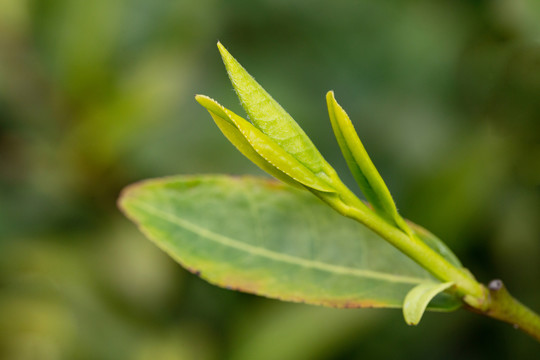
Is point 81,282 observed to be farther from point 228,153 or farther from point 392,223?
point 392,223

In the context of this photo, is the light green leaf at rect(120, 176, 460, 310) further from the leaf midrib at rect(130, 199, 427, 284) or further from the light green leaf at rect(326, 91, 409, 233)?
the light green leaf at rect(326, 91, 409, 233)

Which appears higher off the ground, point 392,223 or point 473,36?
point 473,36

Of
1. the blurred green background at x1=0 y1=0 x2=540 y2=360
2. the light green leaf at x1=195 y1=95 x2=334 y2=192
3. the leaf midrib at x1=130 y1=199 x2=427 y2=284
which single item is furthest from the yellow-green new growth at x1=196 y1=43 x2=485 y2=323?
the blurred green background at x1=0 y1=0 x2=540 y2=360

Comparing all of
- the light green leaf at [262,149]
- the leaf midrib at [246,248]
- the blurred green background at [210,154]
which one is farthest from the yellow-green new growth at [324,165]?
the blurred green background at [210,154]

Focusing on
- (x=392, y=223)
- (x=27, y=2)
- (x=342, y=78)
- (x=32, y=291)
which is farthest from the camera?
(x=342, y=78)

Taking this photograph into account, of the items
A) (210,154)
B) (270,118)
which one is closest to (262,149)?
(270,118)

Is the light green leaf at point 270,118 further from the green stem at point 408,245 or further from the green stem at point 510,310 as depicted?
the green stem at point 510,310

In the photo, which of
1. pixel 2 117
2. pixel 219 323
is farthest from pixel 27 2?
pixel 219 323

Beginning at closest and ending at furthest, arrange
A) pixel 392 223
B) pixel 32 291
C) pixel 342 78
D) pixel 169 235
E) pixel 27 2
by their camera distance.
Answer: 1. pixel 392 223
2. pixel 169 235
3. pixel 32 291
4. pixel 27 2
5. pixel 342 78
